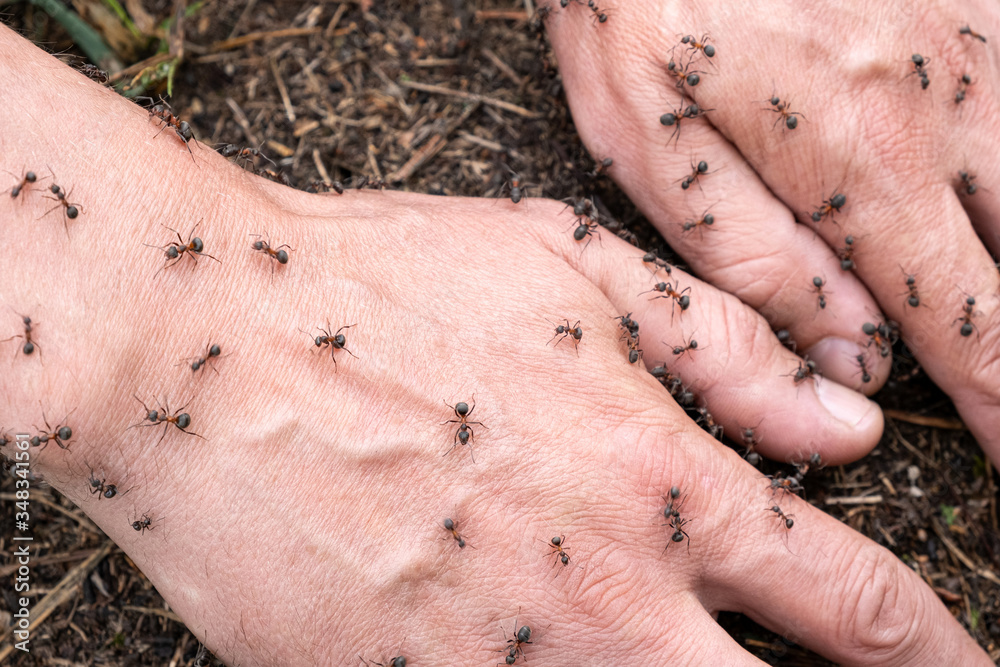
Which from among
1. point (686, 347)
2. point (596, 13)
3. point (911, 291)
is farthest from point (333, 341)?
point (911, 291)

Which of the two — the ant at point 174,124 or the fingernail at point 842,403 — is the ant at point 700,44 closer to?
the fingernail at point 842,403

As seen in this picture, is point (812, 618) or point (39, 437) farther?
point (812, 618)

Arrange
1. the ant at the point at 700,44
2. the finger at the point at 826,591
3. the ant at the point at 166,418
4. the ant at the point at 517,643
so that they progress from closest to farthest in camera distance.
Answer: the ant at the point at 166,418 → the ant at the point at 517,643 → the finger at the point at 826,591 → the ant at the point at 700,44

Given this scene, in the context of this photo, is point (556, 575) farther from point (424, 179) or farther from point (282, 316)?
point (424, 179)

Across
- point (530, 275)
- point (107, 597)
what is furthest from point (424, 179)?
point (107, 597)

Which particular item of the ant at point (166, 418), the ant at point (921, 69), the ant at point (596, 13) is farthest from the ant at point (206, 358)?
the ant at point (921, 69)
